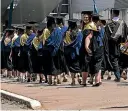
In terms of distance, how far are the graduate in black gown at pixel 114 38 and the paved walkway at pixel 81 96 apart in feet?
2.40

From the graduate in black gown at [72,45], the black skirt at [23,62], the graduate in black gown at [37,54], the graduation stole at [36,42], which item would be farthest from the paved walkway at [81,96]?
the black skirt at [23,62]

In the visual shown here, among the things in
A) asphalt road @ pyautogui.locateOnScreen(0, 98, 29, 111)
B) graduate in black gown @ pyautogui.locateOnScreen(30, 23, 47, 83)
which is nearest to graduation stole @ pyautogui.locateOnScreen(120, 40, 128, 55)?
graduate in black gown @ pyautogui.locateOnScreen(30, 23, 47, 83)

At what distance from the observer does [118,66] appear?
47.3 feet

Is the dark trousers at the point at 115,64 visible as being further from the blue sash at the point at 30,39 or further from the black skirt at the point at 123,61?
the blue sash at the point at 30,39

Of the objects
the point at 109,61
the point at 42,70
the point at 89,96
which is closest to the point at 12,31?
the point at 42,70

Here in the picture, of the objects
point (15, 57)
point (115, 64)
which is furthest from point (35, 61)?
point (115, 64)

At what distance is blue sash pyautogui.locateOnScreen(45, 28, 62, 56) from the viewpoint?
13820mm

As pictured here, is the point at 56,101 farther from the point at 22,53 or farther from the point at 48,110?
the point at 22,53

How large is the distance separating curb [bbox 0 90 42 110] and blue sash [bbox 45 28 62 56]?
2.11 m

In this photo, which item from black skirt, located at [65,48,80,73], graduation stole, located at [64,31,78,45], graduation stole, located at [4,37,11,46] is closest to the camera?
graduation stole, located at [64,31,78,45]

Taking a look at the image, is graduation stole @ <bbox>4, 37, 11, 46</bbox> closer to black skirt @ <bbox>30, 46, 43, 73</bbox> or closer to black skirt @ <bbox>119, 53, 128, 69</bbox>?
black skirt @ <bbox>30, 46, 43, 73</bbox>

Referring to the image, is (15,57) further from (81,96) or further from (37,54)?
(81,96)

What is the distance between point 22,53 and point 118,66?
3.79 metres

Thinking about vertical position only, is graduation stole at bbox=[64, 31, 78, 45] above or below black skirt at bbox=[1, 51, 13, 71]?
above
